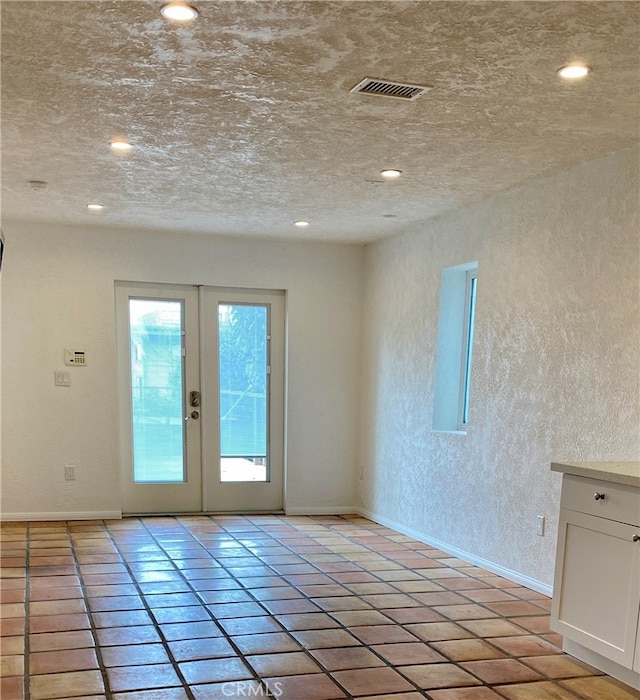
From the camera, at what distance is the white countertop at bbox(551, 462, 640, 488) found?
256cm

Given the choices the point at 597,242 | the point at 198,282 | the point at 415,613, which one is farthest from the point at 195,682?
the point at 198,282

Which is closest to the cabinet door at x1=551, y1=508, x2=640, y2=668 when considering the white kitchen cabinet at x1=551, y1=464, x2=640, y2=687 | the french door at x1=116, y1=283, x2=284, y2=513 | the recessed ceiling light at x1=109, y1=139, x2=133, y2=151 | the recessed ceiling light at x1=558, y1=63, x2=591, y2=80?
the white kitchen cabinet at x1=551, y1=464, x2=640, y2=687

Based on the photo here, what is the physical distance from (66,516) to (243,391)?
5.76ft

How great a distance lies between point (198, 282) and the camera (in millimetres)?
5578

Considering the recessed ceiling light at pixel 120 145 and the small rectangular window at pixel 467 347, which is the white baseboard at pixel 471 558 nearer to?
the small rectangular window at pixel 467 347

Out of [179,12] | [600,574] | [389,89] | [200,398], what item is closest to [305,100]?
[389,89]

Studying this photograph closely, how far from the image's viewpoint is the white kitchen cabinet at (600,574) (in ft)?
8.29

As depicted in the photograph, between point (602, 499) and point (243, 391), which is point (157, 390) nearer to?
point (243, 391)

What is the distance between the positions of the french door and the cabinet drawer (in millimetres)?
3355

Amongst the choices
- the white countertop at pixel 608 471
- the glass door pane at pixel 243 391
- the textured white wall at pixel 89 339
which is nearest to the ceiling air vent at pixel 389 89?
the white countertop at pixel 608 471

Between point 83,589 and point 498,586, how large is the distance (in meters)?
Result: 2.32

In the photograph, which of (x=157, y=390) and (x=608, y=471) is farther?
(x=157, y=390)

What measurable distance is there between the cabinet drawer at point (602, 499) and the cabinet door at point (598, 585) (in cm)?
3

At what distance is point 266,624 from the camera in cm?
308
